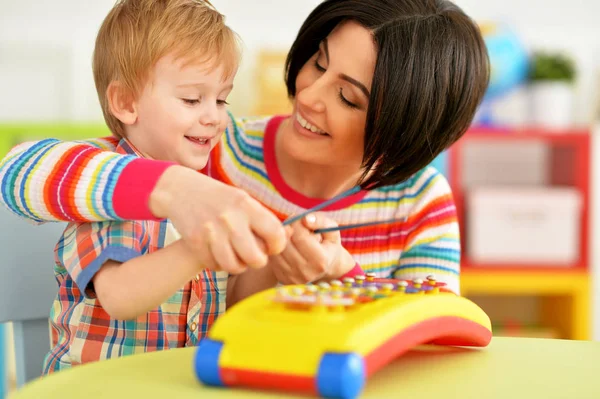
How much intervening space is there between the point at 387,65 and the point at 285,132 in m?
0.21

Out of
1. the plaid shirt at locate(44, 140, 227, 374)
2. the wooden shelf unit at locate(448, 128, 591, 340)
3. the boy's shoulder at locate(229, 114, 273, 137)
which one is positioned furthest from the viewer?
the wooden shelf unit at locate(448, 128, 591, 340)

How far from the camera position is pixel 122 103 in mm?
986

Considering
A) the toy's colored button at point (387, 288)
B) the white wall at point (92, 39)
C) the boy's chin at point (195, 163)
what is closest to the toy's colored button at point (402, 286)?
the toy's colored button at point (387, 288)

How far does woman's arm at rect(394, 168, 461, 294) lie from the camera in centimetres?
118

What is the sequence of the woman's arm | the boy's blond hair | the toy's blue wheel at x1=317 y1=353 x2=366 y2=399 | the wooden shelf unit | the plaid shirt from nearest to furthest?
1. the toy's blue wheel at x1=317 y1=353 x2=366 y2=399
2. the plaid shirt
3. the boy's blond hair
4. the woman's arm
5. the wooden shelf unit

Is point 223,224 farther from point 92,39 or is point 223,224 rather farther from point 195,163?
point 92,39

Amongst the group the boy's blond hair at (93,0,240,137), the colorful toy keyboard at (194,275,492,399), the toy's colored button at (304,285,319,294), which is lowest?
the colorful toy keyboard at (194,275,492,399)

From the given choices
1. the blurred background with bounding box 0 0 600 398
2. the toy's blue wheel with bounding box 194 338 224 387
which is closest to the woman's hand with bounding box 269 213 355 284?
the toy's blue wheel with bounding box 194 338 224 387

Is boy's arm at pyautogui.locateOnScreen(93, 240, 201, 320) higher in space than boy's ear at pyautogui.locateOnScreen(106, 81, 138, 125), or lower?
lower

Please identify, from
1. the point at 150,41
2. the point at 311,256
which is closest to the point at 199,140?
the point at 150,41

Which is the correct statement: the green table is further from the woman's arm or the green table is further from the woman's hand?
the woman's arm

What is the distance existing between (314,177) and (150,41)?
1.29 ft

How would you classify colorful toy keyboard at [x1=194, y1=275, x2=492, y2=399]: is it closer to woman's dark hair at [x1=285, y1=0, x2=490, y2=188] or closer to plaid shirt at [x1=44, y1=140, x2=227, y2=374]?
plaid shirt at [x1=44, y1=140, x2=227, y2=374]

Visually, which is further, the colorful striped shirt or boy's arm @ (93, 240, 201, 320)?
the colorful striped shirt
